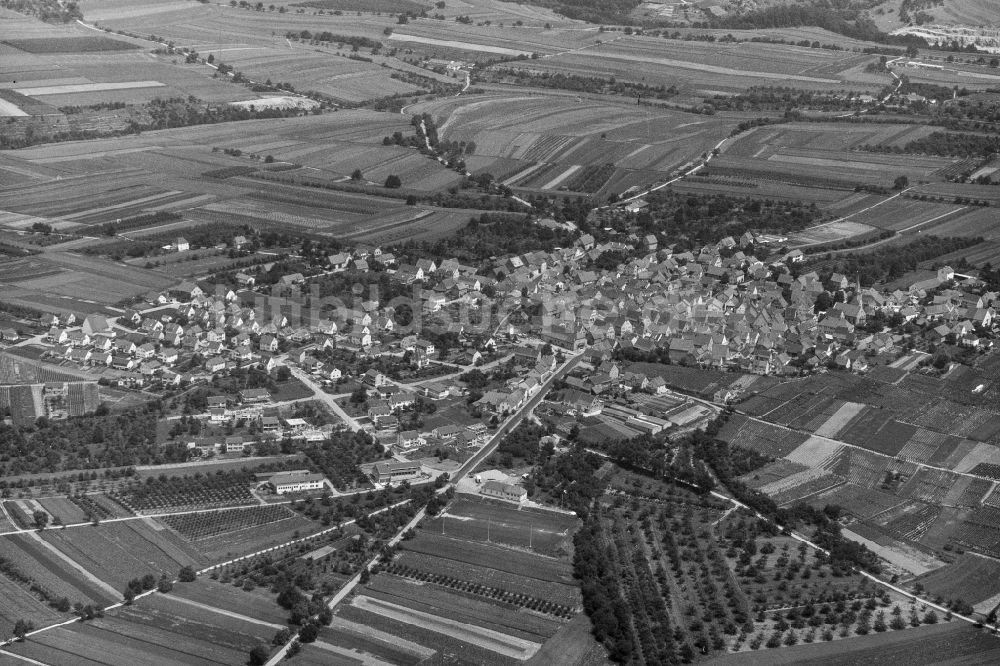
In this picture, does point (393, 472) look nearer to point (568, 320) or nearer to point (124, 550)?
point (124, 550)

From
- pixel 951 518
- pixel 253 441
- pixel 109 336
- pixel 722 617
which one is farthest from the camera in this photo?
pixel 109 336

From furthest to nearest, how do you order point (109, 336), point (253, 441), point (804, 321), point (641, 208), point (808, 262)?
point (641, 208) < point (808, 262) < point (804, 321) < point (109, 336) < point (253, 441)

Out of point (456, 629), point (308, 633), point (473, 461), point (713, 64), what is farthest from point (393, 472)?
point (713, 64)

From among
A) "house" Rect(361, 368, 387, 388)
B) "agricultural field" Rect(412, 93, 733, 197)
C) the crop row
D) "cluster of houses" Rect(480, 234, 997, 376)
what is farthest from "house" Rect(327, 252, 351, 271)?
the crop row

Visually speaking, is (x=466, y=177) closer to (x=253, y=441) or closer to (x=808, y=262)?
(x=808, y=262)

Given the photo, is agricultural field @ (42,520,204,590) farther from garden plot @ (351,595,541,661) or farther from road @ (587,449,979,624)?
road @ (587,449,979,624)

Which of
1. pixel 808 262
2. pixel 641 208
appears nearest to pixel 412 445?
pixel 808 262
